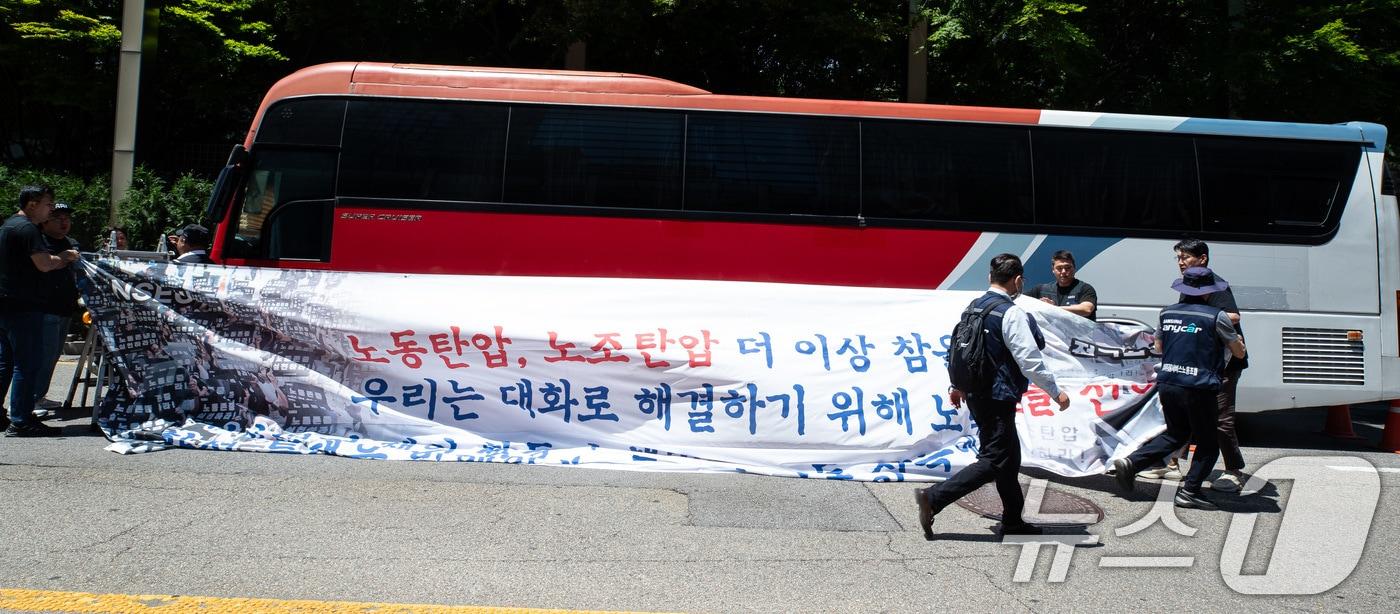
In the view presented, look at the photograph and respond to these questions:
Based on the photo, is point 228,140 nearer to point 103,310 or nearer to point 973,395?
point 103,310

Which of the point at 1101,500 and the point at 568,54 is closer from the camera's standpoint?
the point at 1101,500

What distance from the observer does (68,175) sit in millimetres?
15875

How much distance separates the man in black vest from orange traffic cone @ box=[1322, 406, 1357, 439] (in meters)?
4.50

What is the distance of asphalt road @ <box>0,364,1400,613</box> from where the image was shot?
4324mm

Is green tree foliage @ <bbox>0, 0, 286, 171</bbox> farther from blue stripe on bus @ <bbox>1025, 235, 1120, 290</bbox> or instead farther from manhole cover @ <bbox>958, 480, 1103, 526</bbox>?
manhole cover @ <bbox>958, 480, 1103, 526</bbox>

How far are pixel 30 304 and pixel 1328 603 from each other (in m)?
8.42

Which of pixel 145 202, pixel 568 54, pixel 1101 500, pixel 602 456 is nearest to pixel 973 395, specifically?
pixel 1101 500

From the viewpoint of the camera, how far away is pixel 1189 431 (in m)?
6.29

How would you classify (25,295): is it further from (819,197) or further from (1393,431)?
(1393,431)

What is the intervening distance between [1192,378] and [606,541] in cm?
379

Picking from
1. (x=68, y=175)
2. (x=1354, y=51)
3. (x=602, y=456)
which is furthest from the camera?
(x=68, y=175)

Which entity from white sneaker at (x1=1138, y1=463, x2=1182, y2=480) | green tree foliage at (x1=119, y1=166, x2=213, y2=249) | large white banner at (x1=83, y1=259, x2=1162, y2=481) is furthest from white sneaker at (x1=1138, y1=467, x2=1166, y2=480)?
green tree foliage at (x1=119, y1=166, x2=213, y2=249)

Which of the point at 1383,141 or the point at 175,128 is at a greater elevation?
the point at 175,128

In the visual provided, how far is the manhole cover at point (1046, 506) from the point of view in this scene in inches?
232
